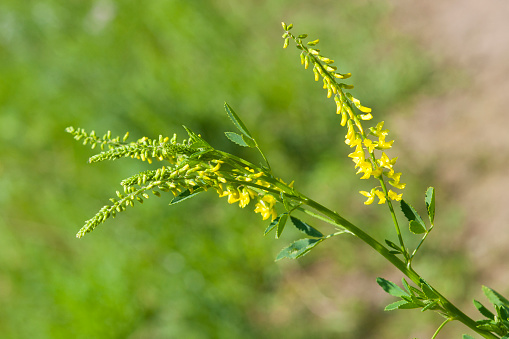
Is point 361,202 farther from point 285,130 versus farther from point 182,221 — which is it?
point 182,221

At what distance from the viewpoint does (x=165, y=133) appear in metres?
3.95

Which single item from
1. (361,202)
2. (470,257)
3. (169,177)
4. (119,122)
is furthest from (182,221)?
(169,177)

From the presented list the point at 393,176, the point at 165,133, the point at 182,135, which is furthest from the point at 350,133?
the point at 182,135

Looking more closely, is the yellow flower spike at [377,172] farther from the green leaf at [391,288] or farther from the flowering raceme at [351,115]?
the green leaf at [391,288]

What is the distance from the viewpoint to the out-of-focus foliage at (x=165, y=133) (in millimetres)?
3457

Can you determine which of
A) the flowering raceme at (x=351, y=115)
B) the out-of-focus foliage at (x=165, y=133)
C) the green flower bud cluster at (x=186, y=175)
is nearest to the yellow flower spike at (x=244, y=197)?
the green flower bud cluster at (x=186, y=175)

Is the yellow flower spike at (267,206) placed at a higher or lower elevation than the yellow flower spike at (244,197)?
lower

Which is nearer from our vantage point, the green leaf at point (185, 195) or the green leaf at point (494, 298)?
the green leaf at point (185, 195)

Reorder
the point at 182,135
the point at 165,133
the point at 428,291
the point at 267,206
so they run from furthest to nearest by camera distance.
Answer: the point at 182,135 < the point at 165,133 < the point at 267,206 < the point at 428,291

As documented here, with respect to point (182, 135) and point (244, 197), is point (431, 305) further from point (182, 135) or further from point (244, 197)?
point (182, 135)

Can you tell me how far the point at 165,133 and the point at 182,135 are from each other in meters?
0.17

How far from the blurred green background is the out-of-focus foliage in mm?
12

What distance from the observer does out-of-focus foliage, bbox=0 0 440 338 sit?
3457 millimetres

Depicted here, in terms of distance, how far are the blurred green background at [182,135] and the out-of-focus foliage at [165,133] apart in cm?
1
